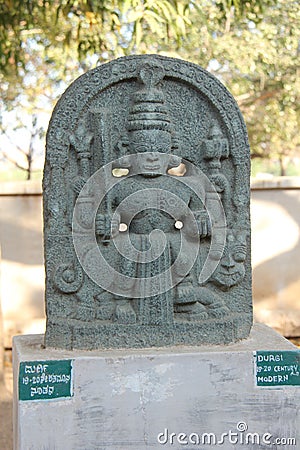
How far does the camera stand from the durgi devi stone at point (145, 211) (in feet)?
10.7

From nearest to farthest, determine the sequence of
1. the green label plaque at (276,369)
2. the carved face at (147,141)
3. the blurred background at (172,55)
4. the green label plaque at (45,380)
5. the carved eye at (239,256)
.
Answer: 1. the green label plaque at (45,380)
2. the green label plaque at (276,369)
3. the carved face at (147,141)
4. the carved eye at (239,256)
5. the blurred background at (172,55)

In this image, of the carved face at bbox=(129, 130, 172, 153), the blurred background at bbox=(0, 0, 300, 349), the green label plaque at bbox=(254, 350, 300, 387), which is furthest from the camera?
the blurred background at bbox=(0, 0, 300, 349)

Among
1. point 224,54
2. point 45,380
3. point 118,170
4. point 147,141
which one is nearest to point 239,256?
point 147,141

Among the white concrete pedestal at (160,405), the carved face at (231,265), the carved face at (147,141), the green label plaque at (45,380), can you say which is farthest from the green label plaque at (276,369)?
the carved face at (147,141)

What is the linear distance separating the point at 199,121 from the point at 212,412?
1373 millimetres

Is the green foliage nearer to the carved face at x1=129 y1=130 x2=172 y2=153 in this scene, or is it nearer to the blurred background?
the blurred background

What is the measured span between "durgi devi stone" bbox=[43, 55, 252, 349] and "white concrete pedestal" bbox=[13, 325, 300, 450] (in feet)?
0.49

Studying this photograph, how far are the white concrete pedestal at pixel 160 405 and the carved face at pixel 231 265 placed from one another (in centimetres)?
35

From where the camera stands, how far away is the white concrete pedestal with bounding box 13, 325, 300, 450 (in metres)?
2.99

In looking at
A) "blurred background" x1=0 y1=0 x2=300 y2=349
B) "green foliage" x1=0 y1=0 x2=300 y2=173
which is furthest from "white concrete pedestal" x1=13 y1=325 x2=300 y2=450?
"green foliage" x1=0 y1=0 x2=300 y2=173

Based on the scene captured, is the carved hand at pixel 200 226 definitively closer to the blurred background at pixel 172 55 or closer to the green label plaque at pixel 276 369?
the green label plaque at pixel 276 369

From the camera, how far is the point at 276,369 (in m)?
3.16

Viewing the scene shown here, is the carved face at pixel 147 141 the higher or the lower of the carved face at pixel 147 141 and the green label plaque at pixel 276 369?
the higher

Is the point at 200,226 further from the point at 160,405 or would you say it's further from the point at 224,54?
the point at 224,54
